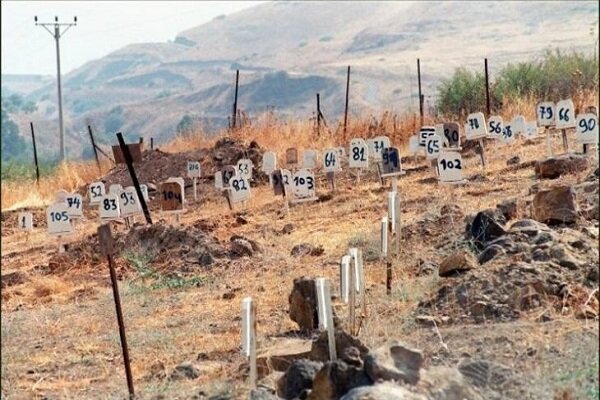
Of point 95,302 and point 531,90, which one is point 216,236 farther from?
point 531,90

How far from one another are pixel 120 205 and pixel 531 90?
1477 cm

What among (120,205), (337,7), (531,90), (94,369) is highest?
(337,7)

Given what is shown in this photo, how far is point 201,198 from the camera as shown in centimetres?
2288

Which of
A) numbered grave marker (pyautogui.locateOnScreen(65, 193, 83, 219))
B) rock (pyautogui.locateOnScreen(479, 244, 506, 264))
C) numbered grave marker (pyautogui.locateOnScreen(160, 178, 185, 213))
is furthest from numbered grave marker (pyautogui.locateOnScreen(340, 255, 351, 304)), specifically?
numbered grave marker (pyautogui.locateOnScreen(65, 193, 83, 219))

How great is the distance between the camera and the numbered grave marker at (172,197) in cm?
1493

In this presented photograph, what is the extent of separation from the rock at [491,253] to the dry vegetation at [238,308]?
1.38 ft

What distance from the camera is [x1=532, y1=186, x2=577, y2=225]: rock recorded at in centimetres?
1015

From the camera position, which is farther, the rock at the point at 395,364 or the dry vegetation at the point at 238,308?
the dry vegetation at the point at 238,308

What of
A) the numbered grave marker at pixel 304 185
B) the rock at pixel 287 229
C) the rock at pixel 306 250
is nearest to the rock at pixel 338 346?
the rock at pixel 306 250

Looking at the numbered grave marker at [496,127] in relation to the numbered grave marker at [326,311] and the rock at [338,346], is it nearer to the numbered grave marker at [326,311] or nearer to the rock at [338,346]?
the rock at [338,346]

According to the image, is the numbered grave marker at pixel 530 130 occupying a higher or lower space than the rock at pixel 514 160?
higher

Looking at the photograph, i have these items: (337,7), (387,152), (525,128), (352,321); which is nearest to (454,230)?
(387,152)

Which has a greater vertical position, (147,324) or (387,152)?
(387,152)

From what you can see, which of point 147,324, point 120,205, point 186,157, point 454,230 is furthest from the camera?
point 186,157
